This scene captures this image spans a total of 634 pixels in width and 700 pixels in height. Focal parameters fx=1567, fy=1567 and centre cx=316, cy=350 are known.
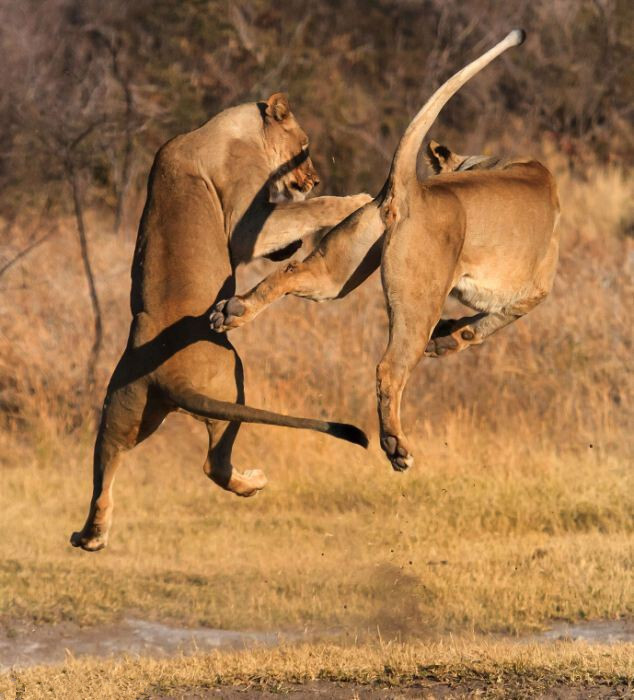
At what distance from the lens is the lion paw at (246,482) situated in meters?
6.59

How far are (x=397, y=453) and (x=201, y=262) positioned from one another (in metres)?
1.24

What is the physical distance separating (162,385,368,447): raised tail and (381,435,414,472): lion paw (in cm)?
13

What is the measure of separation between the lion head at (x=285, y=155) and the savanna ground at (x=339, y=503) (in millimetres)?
2049

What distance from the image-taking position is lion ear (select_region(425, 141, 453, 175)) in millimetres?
6848

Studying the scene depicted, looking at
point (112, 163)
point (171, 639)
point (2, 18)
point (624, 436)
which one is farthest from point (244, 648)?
point (2, 18)

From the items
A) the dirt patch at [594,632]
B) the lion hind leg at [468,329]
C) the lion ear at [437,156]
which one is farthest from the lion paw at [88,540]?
the dirt patch at [594,632]

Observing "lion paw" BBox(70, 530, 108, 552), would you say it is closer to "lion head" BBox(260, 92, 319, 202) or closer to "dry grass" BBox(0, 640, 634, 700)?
"dry grass" BBox(0, 640, 634, 700)

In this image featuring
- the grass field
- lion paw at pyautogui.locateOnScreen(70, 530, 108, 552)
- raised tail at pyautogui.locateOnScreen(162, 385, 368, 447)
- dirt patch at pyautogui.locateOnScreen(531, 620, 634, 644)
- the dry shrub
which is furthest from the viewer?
the dry shrub

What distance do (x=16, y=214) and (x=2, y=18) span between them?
430 centimetres

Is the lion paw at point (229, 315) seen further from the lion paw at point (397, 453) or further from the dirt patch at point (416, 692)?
the dirt patch at point (416, 692)

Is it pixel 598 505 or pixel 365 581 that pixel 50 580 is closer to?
pixel 365 581

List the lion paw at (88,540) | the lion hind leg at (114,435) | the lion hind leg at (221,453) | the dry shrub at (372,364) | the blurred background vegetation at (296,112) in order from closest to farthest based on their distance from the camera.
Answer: the lion hind leg at (114,435)
the lion hind leg at (221,453)
the lion paw at (88,540)
the dry shrub at (372,364)
the blurred background vegetation at (296,112)

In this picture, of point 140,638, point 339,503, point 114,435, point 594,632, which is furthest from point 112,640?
point 339,503

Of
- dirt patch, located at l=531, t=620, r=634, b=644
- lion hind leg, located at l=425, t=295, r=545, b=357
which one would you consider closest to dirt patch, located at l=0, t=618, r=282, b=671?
dirt patch, located at l=531, t=620, r=634, b=644
